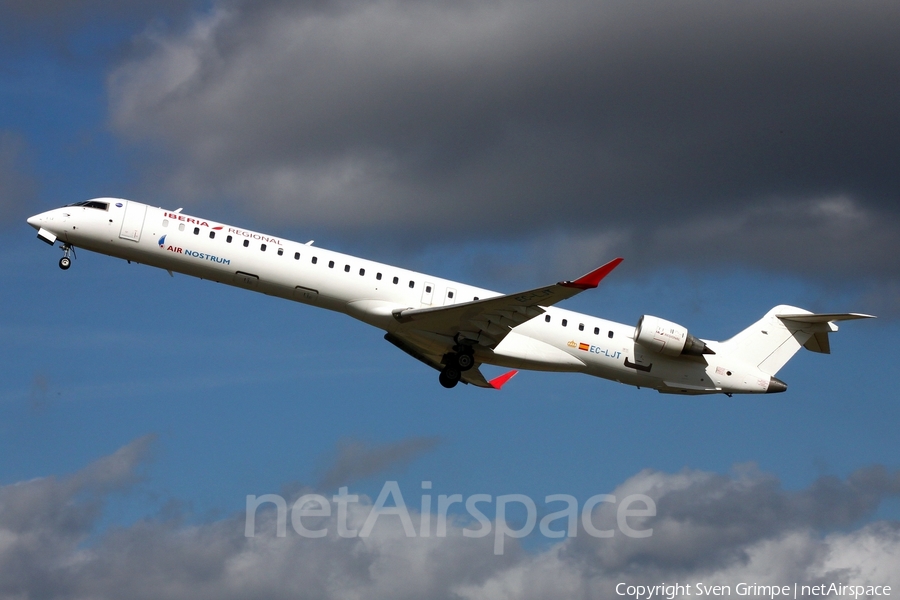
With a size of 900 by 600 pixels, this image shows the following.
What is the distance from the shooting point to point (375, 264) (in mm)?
34062

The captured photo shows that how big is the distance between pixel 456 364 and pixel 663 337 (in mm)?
6618

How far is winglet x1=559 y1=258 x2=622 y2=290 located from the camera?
2991 cm

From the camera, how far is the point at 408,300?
34.0m

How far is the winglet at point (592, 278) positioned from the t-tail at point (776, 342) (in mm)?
8497

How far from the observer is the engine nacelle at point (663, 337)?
34906mm

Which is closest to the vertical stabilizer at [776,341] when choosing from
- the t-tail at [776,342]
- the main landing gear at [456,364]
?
the t-tail at [776,342]

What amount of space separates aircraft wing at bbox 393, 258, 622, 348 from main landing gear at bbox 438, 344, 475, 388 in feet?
1.85

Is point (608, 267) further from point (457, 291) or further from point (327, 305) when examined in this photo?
point (327, 305)

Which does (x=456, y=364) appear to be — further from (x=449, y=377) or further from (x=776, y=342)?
(x=776, y=342)

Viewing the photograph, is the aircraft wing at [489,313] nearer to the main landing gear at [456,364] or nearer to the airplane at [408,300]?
the airplane at [408,300]

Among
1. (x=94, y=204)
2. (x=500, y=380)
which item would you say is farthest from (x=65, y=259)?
(x=500, y=380)

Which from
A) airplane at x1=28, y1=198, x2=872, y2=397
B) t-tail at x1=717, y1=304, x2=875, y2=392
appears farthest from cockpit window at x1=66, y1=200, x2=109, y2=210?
t-tail at x1=717, y1=304, x2=875, y2=392

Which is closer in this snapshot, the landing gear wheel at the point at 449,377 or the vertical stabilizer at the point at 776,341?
the landing gear wheel at the point at 449,377

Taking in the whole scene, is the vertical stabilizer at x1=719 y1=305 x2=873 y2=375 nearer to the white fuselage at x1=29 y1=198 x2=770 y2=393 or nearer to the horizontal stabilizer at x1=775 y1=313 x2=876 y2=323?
the horizontal stabilizer at x1=775 y1=313 x2=876 y2=323
